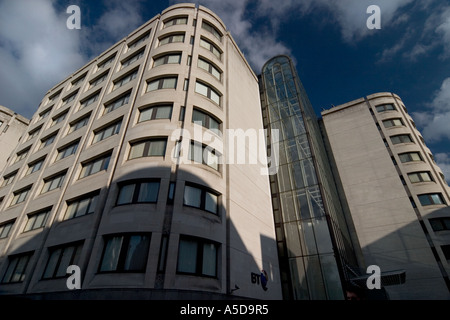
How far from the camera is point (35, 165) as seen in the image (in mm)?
27859

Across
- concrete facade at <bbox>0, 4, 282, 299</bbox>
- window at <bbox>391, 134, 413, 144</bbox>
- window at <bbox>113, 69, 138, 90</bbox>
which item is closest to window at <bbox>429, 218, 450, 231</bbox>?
window at <bbox>391, 134, 413, 144</bbox>

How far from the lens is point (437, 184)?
33.1 metres

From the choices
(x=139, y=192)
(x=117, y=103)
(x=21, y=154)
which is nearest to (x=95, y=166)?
(x=139, y=192)

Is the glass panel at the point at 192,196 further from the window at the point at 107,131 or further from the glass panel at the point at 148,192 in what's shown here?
the window at the point at 107,131

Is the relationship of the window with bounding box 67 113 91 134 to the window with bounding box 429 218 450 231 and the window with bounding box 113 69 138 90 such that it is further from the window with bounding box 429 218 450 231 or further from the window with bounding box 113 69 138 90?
the window with bounding box 429 218 450 231

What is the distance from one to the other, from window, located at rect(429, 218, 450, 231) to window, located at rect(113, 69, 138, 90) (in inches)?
1588

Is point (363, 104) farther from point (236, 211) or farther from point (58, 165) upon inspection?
point (58, 165)

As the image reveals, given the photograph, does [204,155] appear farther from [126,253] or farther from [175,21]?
[175,21]

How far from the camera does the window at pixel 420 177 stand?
111ft

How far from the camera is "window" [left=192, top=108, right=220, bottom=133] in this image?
20.2 meters

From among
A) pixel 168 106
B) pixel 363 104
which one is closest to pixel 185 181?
pixel 168 106

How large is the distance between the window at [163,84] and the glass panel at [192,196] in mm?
10045

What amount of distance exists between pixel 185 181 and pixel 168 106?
7.56 metres

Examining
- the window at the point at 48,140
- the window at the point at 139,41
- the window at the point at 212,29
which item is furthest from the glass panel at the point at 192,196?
the window at the point at 139,41
